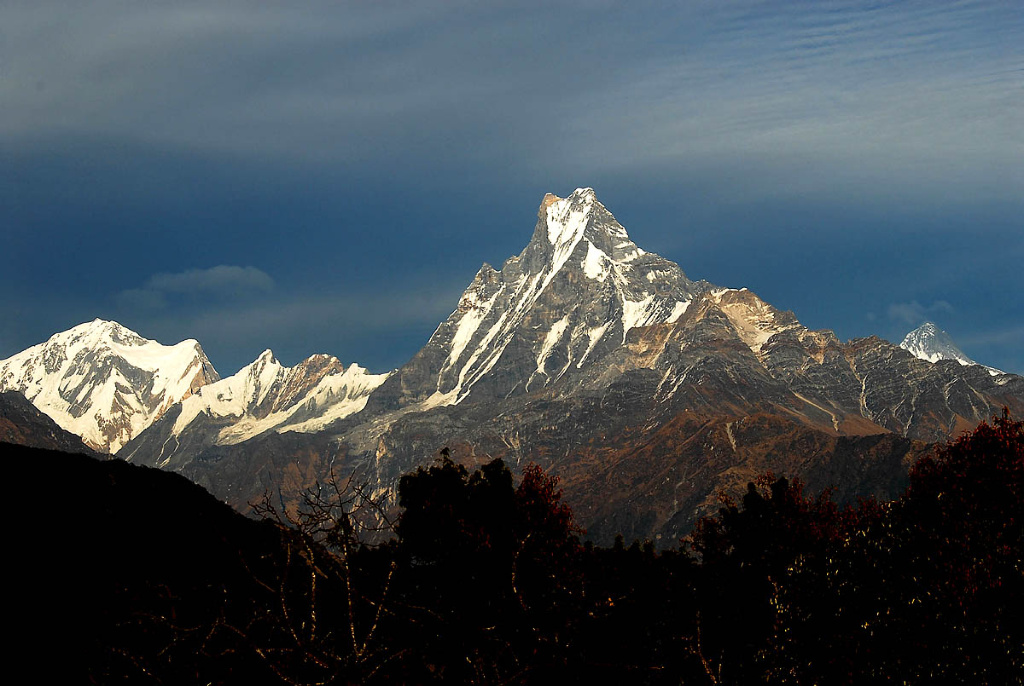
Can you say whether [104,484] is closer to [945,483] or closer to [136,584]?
[136,584]

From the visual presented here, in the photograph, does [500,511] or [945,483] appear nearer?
[945,483]

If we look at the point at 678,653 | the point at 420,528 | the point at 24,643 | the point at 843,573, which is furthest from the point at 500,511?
the point at 24,643

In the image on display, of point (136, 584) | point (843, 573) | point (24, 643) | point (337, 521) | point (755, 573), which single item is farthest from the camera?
point (755, 573)

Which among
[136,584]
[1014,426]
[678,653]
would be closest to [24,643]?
[136,584]

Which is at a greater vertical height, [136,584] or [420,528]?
[420,528]

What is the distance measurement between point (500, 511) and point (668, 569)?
27.8m

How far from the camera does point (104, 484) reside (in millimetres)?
49188

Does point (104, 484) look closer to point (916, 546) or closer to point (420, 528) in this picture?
point (420, 528)

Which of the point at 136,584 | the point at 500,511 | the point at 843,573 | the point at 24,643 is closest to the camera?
the point at 24,643

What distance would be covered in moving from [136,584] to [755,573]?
44.1 meters

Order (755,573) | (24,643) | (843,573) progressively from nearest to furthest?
(24,643) < (843,573) < (755,573)

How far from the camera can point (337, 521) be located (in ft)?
53.2

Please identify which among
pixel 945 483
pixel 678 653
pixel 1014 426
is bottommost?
pixel 678 653

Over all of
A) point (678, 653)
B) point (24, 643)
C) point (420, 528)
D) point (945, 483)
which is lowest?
point (24, 643)
